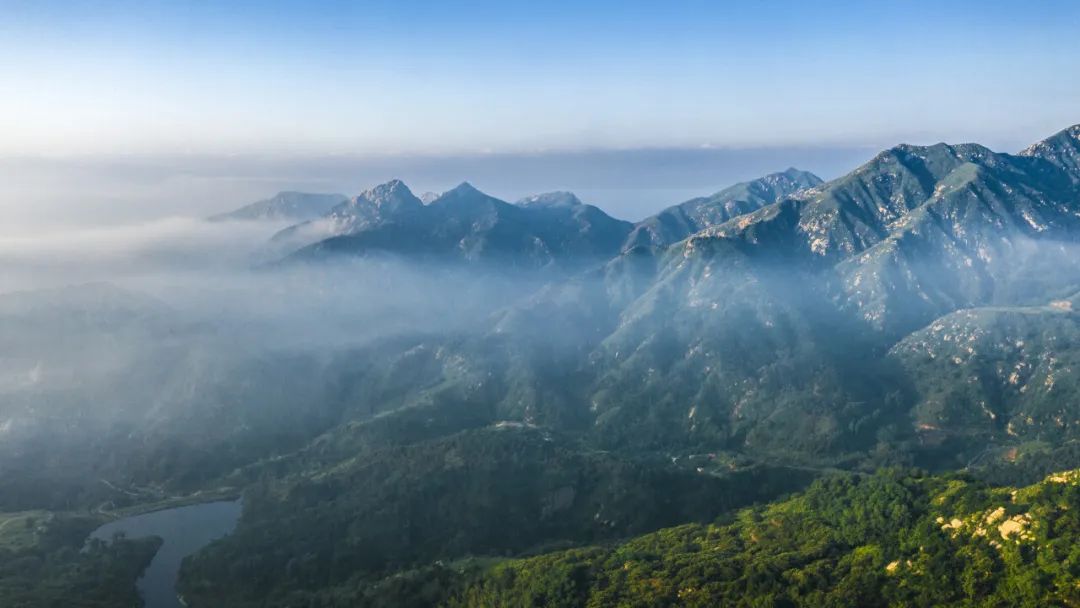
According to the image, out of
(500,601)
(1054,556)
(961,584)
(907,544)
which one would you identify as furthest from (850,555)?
(500,601)

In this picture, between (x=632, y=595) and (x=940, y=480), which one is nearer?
(x=632, y=595)

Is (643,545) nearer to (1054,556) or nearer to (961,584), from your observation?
(961,584)

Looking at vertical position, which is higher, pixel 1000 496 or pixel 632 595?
pixel 1000 496

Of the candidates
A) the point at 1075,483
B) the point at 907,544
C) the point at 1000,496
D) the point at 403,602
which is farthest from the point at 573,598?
the point at 1075,483

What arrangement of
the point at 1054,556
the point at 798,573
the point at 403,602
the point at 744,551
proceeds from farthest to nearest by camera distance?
the point at 403,602
the point at 744,551
the point at 798,573
the point at 1054,556

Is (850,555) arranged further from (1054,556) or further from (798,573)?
(1054,556)

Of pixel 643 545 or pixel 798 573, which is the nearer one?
pixel 798 573

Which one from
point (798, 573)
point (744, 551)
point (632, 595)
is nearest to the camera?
point (798, 573)

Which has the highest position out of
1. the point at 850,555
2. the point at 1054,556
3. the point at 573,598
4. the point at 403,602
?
the point at 1054,556

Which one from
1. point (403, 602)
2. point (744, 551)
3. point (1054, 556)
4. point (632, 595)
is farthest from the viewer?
point (403, 602)
